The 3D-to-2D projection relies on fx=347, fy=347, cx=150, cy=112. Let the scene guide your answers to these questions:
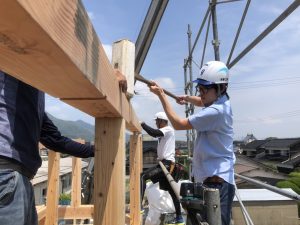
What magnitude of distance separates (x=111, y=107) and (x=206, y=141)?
1.27 m

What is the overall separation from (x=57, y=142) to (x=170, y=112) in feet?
3.29

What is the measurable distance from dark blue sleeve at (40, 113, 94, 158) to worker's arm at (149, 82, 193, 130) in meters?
0.73

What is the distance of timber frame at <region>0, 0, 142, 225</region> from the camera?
23.2 inches

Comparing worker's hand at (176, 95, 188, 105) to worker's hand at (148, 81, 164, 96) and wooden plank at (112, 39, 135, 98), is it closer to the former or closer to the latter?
worker's hand at (148, 81, 164, 96)

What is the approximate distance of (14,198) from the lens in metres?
1.20

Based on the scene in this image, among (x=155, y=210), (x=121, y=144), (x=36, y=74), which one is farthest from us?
(x=155, y=210)

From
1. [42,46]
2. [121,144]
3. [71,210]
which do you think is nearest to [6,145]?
[121,144]

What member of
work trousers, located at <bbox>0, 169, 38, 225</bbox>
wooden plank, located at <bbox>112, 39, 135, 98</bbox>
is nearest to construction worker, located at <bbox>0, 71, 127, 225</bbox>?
work trousers, located at <bbox>0, 169, 38, 225</bbox>

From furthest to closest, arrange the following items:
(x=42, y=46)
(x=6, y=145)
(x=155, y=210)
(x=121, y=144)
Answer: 1. (x=155, y=210)
2. (x=121, y=144)
3. (x=6, y=145)
4. (x=42, y=46)

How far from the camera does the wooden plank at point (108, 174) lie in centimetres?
153

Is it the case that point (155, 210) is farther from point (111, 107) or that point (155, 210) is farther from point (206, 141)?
point (111, 107)

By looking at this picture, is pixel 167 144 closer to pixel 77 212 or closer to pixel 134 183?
pixel 134 183

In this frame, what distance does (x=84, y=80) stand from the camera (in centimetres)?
91

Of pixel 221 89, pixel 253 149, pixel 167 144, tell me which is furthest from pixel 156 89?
pixel 253 149
